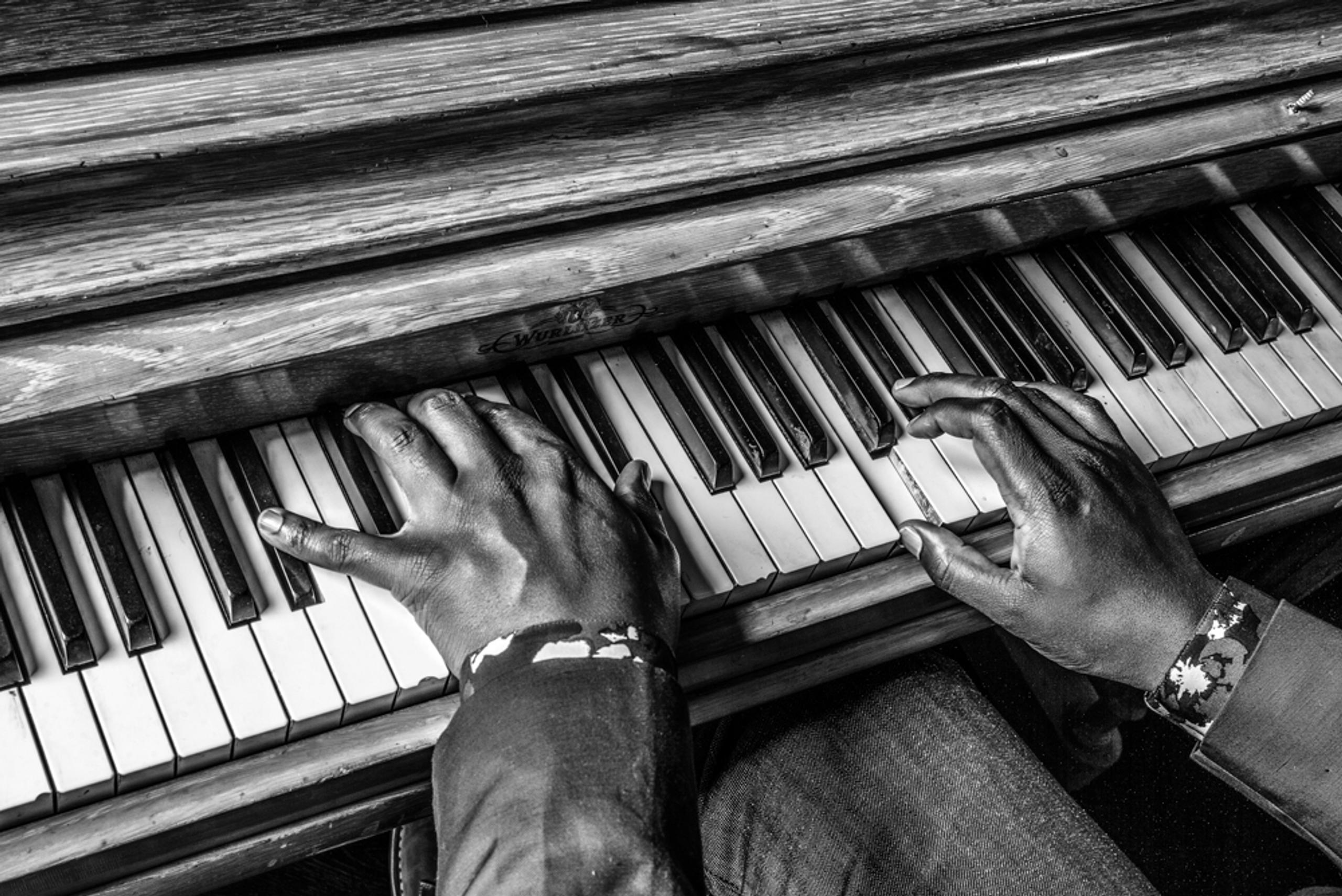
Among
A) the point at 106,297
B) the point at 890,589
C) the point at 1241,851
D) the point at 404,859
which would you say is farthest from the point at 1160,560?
the point at 1241,851

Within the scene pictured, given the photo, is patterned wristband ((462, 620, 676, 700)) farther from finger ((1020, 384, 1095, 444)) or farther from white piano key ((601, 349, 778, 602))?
finger ((1020, 384, 1095, 444))

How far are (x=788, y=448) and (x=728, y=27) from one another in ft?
1.40

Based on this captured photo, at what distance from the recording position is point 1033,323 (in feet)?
4.92

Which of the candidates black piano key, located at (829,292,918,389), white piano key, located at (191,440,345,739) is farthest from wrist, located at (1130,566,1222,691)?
white piano key, located at (191,440,345,739)

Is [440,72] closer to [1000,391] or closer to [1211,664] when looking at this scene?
[1000,391]

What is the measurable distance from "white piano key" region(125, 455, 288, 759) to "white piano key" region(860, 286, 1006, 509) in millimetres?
723

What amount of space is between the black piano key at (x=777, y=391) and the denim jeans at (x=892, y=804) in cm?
40

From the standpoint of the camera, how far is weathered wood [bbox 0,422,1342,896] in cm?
105

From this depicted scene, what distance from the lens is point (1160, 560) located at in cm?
129

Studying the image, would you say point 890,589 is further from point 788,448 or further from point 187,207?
point 187,207

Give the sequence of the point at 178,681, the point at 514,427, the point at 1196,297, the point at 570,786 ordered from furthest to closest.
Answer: the point at 1196,297, the point at 514,427, the point at 178,681, the point at 570,786

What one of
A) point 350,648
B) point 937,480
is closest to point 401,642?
point 350,648

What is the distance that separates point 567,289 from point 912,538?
1.43 feet

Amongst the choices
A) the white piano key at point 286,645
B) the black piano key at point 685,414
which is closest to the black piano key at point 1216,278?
the black piano key at point 685,414
